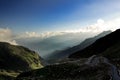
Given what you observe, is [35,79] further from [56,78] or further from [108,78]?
[108,78]

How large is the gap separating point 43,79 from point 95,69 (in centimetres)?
2045

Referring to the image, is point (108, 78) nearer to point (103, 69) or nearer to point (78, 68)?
point (103, 69)

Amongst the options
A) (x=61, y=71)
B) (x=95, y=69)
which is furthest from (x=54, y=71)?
(x=95, y=69)

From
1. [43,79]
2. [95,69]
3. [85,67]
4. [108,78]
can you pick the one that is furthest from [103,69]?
[43,79]

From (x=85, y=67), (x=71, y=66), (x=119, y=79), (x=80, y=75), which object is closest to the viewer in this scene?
(x=119, y=79)

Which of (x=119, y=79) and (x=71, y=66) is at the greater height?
(x=71, y=66)

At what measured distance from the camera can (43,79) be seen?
90688 millimetres

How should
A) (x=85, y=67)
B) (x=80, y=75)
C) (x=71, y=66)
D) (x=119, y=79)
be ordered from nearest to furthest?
(x=119, y=79) < (x=80, y=75) < (x=85, y=67) < (x=71, y=66)

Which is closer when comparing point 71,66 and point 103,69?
point 103,69

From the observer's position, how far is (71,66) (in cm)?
10538

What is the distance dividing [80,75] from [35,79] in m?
17.3

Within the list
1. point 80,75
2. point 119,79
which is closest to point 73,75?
point 80,75

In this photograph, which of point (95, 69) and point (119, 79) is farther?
point (95, 69)

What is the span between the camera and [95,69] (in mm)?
92875
